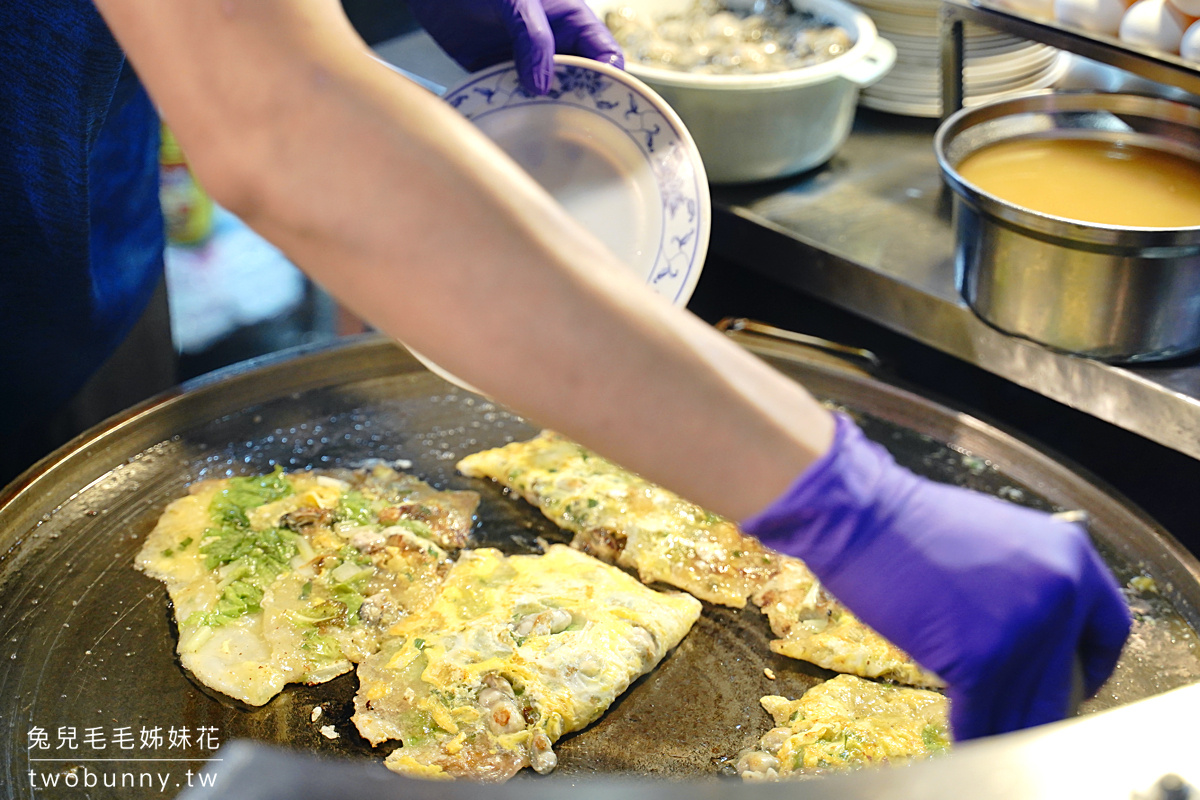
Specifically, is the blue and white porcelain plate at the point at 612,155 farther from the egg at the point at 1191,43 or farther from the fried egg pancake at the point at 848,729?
the egg at the point at 1191,43

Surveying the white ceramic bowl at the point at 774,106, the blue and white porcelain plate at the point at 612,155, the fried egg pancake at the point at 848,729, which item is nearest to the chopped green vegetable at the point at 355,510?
the blue and white porcelain plate at the point at 612,155

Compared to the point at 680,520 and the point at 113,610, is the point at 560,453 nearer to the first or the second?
the point at 680,520

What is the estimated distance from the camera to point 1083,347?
7.63 ft

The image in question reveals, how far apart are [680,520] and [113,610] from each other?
1.19 metres

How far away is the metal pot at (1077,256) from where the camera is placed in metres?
2.12

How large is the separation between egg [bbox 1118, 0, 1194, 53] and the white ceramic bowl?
712 millimetres

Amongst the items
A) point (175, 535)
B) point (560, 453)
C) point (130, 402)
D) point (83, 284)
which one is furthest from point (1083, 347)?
point (130, 402)

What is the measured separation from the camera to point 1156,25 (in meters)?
2.34

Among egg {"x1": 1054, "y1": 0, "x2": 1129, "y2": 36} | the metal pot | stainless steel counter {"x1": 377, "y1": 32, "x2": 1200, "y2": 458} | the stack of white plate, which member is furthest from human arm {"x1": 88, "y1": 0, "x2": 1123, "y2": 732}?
the stack of white plate

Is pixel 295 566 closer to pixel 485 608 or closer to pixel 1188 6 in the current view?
pixel 485 608

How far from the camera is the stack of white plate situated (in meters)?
3.18

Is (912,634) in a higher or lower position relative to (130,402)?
higher

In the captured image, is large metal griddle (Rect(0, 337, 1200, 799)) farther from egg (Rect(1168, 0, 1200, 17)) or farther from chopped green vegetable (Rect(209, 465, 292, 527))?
egg (Rect(1168, 0, 1200, 17))

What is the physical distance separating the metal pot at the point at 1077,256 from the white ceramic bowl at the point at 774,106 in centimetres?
46
